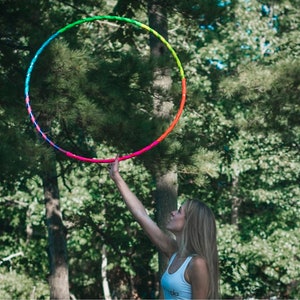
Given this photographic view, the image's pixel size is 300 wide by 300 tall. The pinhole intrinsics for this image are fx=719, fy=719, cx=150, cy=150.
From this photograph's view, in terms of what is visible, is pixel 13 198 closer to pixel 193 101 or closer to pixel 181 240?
pixel 193 101

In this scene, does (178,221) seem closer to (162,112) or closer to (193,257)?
(193,257)

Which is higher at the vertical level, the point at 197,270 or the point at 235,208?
the point at 235,208

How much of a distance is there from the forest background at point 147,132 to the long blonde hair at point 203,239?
460 centimetres

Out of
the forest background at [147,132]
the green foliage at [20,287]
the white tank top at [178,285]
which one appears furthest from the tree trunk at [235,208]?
the white tank top at [178,285]

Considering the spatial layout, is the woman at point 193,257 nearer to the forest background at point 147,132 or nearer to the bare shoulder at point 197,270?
the bare shoulder at point 197,270

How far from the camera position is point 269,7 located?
19.5 m

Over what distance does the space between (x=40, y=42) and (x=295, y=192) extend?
9.83m

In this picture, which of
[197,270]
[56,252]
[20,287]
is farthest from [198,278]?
[20,287]

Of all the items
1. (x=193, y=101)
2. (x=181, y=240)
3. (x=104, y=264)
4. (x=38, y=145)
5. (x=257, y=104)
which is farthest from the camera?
(x=104, y=264)

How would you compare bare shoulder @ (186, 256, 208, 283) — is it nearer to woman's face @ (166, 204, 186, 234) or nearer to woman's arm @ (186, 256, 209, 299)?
woman's arm @ (186, 256, 209, 299)

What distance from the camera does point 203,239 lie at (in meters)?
3.21

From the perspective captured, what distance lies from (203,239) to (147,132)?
5.10 meters

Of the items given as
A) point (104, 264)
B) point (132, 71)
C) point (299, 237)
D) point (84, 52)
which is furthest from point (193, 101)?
point (104, 264)

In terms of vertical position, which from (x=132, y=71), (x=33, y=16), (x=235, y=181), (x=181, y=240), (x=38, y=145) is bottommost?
(x=181, y=240)
